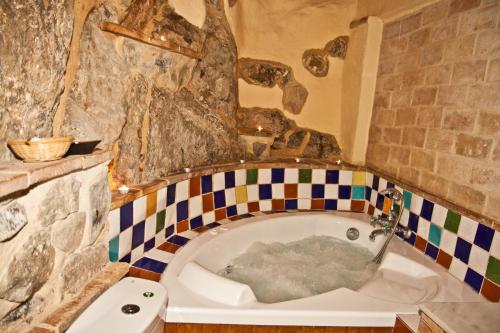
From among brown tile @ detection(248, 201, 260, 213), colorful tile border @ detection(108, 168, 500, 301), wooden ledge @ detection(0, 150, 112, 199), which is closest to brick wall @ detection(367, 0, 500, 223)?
colorful tile border @ detection(108, 168, 500, 301)

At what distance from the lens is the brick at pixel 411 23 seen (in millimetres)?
1694

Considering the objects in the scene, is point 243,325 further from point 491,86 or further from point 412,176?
point 491,86

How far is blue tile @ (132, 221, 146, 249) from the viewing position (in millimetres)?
1355

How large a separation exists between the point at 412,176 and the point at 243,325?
1.26 metres

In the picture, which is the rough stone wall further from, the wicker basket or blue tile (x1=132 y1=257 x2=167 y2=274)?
blue tile (x1=132 y1=257 x2=167 y2=274)

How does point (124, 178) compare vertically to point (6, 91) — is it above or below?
below

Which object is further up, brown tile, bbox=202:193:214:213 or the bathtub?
brown tile, bbox=202:193:214:213

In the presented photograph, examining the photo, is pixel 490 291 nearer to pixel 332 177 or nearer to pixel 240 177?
pixel 332 177

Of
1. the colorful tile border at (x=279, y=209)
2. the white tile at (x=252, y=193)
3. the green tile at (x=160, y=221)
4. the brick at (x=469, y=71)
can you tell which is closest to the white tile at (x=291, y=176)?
the colorful tile border at (x=279, y=209)

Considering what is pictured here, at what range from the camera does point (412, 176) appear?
1.74 metres

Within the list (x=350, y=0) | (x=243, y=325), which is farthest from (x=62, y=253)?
(x=350, y=0)

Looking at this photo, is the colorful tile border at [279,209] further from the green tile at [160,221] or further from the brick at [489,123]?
the brick at [489,123]

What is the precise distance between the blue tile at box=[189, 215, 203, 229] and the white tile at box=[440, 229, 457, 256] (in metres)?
1.28

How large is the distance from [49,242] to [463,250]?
1.62 m
